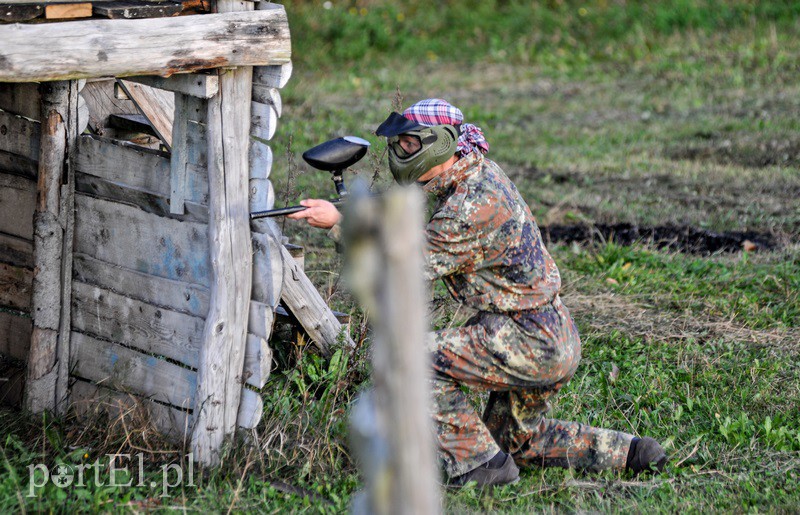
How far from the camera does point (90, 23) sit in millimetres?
3830

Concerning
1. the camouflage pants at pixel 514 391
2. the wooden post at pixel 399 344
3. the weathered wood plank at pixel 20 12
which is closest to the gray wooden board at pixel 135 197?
the weathered wood plank at pixel 20 12

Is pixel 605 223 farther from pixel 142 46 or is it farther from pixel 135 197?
pixel 142 46

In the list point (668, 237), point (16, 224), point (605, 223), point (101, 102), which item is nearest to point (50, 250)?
point (16, 224)

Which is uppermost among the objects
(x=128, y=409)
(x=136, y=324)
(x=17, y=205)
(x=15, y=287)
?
(x=17, y=205)

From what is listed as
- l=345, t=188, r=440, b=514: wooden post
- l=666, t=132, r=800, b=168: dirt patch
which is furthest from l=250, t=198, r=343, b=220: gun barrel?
l=666, t=132, r=800, b=168: dirt patch

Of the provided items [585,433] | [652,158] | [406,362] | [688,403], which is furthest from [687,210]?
[406,362]

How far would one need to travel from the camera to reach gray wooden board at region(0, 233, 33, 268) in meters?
5.10

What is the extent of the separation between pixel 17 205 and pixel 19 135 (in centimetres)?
40

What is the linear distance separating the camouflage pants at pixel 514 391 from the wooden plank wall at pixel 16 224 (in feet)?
7.77

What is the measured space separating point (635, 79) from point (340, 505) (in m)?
10.8

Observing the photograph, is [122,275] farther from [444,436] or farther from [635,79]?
[635,79]

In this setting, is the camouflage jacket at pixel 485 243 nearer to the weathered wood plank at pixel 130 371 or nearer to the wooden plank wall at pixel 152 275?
the wooden plank wall at pixel 152 275

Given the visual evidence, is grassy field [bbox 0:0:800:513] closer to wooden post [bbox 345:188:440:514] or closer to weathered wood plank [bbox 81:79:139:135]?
weathered wood plank [bbox 81:79:139:135]

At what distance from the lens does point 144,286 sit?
4.67 metres
